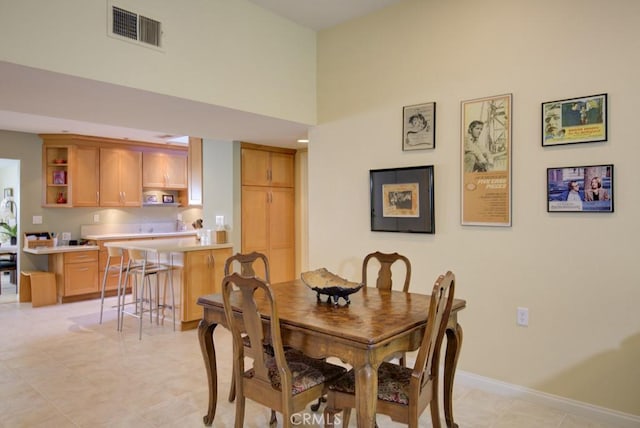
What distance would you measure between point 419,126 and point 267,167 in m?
2.58

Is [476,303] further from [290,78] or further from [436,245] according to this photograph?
[290,78]

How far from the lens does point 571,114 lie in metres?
2.63

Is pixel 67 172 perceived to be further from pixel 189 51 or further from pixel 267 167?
pixel 189 51

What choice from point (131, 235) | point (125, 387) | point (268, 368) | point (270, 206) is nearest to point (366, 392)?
point (268, 368)

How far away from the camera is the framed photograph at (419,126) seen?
323cm

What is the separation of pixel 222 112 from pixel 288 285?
1.51 meters

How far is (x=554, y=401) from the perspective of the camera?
272 centimetres

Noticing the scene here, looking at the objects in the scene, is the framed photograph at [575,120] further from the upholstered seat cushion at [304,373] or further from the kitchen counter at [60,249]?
the kitchen counter at [60,249]

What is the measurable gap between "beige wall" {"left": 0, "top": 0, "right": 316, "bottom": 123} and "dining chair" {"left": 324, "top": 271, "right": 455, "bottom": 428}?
2.20m

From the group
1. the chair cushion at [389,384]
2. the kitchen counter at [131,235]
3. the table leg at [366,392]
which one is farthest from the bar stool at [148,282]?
the table leg at [366,392]

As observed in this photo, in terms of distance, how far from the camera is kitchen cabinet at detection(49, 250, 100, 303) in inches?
237

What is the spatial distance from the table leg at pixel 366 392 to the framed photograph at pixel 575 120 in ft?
6.26

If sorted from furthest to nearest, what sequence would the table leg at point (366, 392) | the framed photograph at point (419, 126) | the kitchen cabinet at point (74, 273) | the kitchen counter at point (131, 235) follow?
1. the kitchen counter at point (131, 235)
2. the kitchen cabinet at point (74, 273)
3. the framed photograph at point (419, 126)
4. the table leg at point (366, 392)

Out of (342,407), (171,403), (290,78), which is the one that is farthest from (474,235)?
(171,403)
